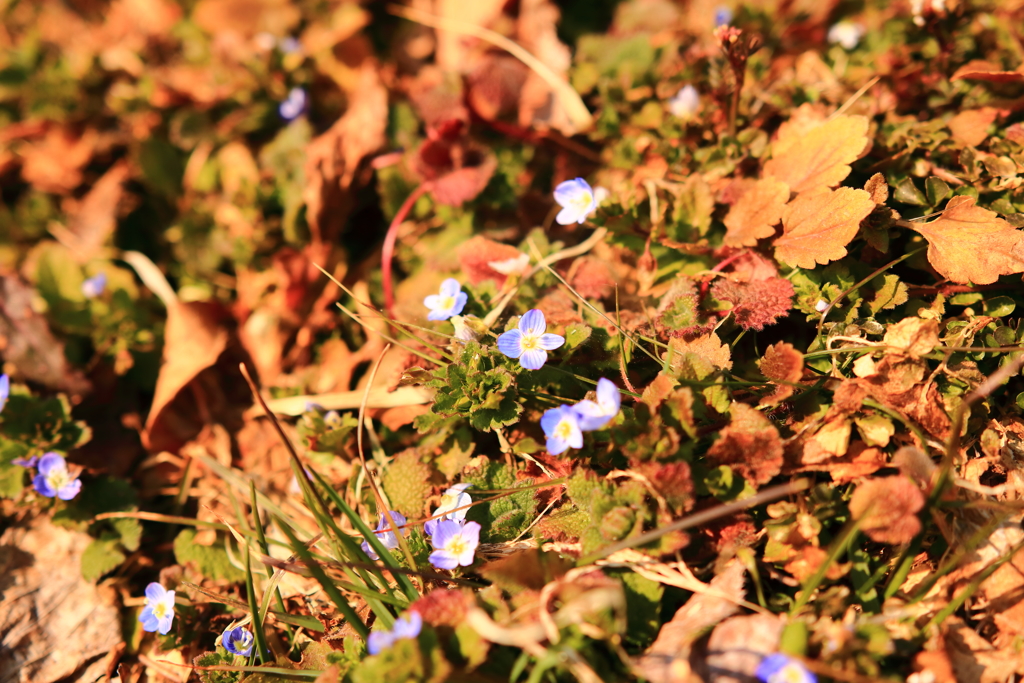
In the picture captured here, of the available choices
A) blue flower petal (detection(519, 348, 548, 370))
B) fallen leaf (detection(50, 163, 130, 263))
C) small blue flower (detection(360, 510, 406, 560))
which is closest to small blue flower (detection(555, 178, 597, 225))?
blue flower petal (detection(519, 348, 548, 370))

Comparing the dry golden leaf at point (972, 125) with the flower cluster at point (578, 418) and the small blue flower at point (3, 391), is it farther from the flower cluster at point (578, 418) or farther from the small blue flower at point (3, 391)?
the small blue flower at point (3, 391)

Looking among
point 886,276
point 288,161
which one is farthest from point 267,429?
point 886,276

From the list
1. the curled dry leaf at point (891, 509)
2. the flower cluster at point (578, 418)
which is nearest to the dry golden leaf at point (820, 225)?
the curled dry leaf at point (891, 509)

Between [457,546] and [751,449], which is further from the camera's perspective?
[457,546]

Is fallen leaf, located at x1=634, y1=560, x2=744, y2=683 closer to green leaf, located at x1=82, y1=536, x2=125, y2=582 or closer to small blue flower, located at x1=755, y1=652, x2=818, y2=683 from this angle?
small blue flower, located at x1=755, y1=652, x2=818, y2=683

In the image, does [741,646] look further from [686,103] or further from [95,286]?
[95,286]

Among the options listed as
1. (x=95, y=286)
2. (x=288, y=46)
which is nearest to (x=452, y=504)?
(x=95, y=286)

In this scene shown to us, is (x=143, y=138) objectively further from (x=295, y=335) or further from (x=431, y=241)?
(x=431, y=241)
